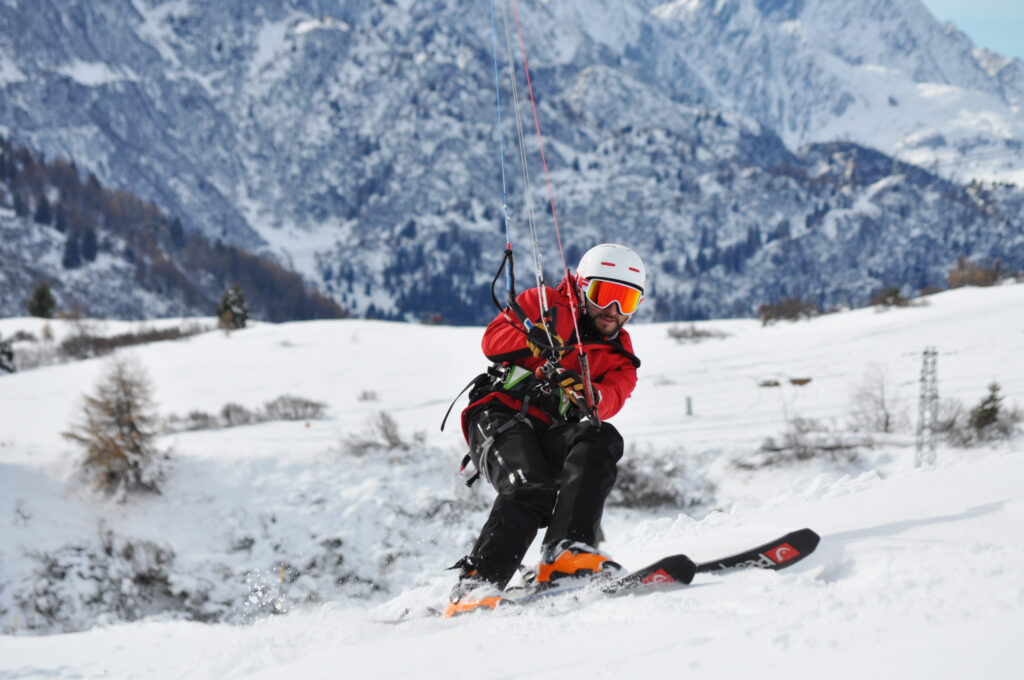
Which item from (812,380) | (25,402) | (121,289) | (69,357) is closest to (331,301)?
(121,289)

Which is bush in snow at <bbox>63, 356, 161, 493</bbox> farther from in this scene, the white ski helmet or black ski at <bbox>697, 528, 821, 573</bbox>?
black ski at <bbox>697, 528, 821, 573</bbox>

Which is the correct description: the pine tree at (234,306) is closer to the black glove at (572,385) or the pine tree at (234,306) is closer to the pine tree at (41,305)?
the pine tree at (41,305)

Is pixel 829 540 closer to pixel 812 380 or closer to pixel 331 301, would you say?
pixel 812 380

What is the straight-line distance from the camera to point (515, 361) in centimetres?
475

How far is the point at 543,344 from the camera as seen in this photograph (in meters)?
4.59

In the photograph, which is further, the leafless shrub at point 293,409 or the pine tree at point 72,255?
the pine tree at point 72,255

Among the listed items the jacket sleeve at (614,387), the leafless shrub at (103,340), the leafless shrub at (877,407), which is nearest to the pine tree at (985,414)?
the leafless shrub at (877,407)

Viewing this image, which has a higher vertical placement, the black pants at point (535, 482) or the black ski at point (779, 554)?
the black pants at point (535, 482)

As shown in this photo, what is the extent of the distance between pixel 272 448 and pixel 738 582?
2152cm

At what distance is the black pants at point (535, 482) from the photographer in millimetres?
3992

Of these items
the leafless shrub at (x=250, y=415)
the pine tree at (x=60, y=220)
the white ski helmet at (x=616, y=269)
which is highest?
the pine tree at (x=60, y=220)

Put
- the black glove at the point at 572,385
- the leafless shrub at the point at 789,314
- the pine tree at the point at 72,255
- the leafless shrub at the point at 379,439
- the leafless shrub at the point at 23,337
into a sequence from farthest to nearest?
the pine tree at the point at 72,255, the leafless shrub at the point at 23,337, the leafless shrub at the point at 789,314, the leafless shrub at the point at 379,439, the black glove at the point at 572,385

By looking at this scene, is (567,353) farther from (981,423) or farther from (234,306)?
(234,306)

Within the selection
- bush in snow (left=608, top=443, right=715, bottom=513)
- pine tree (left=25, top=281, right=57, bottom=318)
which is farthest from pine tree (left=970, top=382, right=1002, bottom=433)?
pine tree (left=25, top=281, right=57, bottom=318)
